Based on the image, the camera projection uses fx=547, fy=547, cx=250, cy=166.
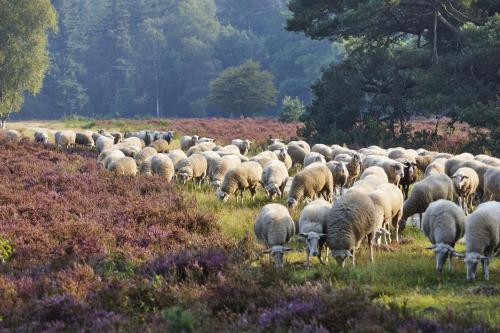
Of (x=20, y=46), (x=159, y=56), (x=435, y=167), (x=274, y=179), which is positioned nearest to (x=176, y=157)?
(x=274, y=179)

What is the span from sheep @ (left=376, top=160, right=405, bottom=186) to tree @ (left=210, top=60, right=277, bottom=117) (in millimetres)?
57466

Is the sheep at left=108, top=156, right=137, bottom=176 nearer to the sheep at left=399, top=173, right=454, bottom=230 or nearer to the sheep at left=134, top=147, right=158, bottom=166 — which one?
the sheep at left=134, top=147, right=158, bottom=166

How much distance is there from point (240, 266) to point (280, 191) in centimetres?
727

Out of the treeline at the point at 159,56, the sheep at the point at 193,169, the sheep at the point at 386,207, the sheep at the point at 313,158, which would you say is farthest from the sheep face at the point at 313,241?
the treeline at the point at 159,56

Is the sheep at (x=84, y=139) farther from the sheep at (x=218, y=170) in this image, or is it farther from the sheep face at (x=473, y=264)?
the sheep face at (x=473, y=264)

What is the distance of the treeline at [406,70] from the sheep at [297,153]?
23.1 ft

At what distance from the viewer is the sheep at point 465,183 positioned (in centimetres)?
1430

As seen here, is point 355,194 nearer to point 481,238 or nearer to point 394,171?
point 481,238

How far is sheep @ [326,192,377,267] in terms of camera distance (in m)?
10.0

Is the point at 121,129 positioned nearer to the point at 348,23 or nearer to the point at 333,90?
the point at 333,90

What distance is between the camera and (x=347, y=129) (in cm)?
3409

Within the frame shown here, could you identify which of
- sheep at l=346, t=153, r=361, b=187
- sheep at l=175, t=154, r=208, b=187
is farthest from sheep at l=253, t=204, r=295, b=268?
sheep at l=175, t=154, r=208, b=187

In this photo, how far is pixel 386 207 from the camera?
11.6m

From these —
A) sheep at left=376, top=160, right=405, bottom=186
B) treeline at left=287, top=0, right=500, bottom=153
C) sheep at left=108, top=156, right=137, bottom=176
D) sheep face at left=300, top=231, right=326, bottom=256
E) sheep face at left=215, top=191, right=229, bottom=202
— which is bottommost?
sheep face at left=215, top=191, right=229, bottom=202
